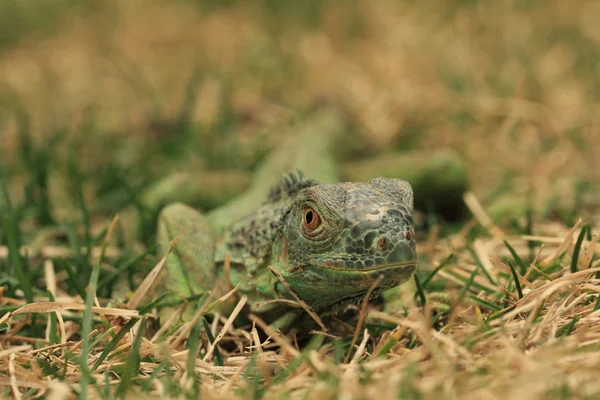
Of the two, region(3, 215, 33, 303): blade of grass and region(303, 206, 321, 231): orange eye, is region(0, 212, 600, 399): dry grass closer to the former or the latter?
region(3, 215, 33, 303): blade of grass

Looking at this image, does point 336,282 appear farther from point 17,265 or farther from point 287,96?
point 287,96

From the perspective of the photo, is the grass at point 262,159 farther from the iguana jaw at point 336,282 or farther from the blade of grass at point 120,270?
the iguana jaw at point 336,282

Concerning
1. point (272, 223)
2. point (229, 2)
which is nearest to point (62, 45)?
point (229, 2)

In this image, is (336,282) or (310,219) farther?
(310,219)

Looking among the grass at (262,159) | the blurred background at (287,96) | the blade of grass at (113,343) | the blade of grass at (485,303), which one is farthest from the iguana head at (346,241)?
the blurred background at (287,96)

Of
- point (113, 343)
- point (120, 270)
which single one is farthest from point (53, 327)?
point (120, 270)

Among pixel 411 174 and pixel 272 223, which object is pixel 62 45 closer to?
pixel 411 174
